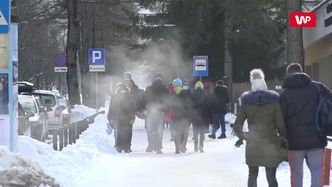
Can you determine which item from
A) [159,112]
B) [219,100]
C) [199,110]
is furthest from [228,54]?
[159,112]

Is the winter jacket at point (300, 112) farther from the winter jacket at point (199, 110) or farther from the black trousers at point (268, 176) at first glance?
the winter jacket at point (199, 110)

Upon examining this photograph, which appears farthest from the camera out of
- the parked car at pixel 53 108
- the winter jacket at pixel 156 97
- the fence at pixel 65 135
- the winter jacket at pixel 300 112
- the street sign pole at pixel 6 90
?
the parked car at pixel 53 108

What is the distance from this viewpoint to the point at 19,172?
8.56 meters

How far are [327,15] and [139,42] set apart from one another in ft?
66.8

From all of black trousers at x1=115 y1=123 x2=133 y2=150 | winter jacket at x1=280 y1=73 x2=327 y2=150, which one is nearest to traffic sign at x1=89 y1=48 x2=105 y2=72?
black trousers at x1=115 y1=123 x2=133 y2=150

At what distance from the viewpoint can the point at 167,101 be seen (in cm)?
1780

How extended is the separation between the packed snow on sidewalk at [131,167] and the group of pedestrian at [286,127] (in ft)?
8.15

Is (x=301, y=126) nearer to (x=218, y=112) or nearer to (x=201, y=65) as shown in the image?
(x=218, y=112)

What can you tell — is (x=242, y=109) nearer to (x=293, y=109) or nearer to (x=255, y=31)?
(x=293, y=109)

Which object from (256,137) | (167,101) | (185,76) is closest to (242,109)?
(256,137)

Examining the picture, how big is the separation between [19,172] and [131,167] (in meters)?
6.01

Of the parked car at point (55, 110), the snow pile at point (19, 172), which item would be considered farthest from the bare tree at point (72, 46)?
the snow pile at point (19, 172)

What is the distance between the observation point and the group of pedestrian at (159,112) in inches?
→ 695

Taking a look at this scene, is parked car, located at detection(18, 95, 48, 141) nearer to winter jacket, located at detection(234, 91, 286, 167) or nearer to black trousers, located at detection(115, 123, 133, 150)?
black trousers, located at detection(115, 123, 133, 150)
